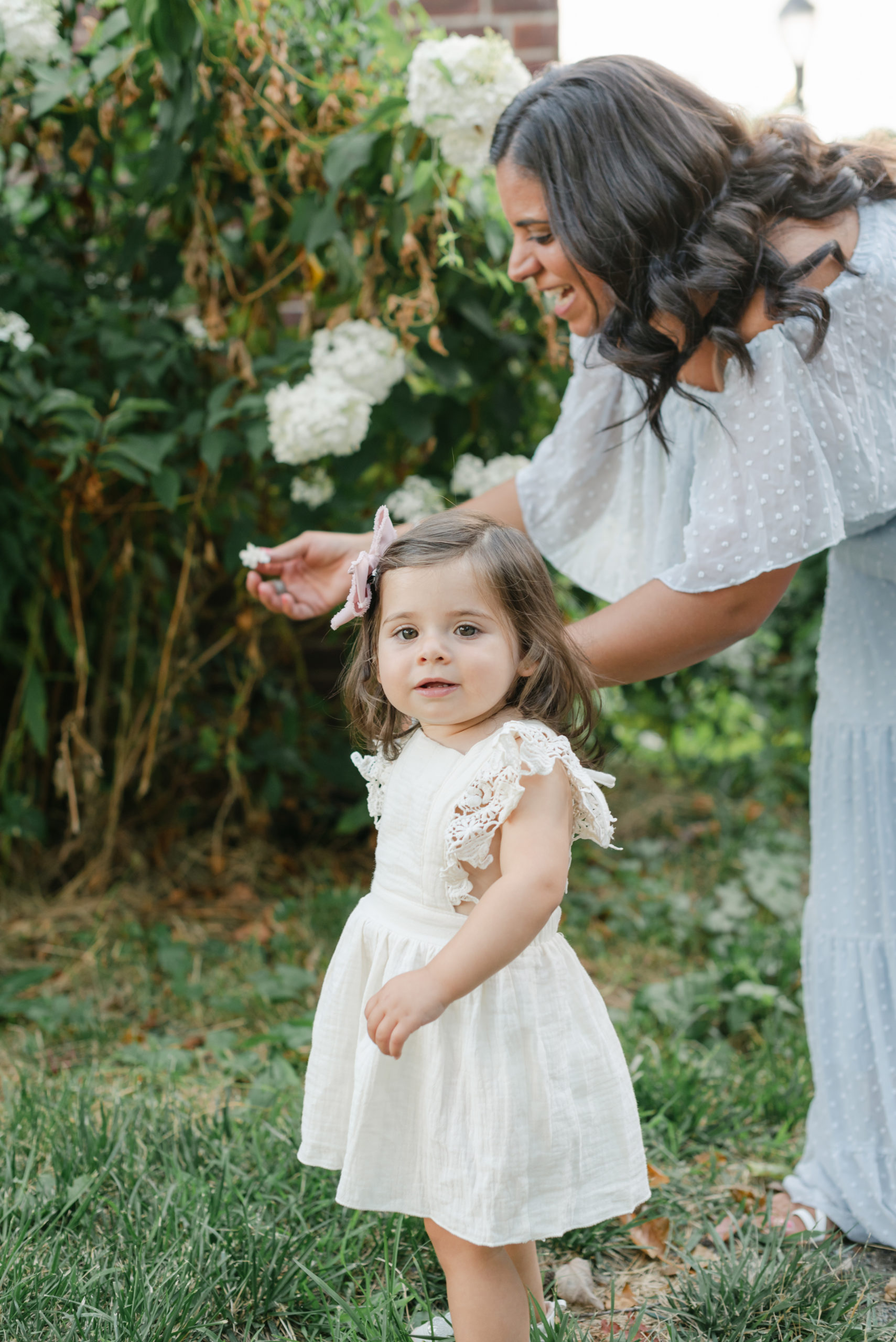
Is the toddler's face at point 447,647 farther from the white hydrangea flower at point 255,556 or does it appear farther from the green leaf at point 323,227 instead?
the green leaf at point 323,227

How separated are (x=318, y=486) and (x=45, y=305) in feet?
2.65

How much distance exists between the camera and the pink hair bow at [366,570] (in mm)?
1415

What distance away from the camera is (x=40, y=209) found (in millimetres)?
3262

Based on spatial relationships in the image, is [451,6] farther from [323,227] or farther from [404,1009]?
[404,1009]

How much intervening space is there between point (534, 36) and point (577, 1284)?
10.5ft

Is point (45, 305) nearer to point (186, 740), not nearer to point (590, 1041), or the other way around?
point (186, 740)

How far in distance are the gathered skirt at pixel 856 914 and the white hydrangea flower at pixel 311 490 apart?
3.96 feet

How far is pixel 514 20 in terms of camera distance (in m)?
3.37

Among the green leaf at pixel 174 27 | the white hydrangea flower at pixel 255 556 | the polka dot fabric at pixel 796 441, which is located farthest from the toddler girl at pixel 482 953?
the green leaf at pixel 174 27

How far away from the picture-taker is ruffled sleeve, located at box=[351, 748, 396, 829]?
58.1 inches

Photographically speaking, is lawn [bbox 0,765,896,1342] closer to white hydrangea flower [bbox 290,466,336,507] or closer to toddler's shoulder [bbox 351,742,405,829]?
toddler's shoulder [bbox 351,742,405,829]

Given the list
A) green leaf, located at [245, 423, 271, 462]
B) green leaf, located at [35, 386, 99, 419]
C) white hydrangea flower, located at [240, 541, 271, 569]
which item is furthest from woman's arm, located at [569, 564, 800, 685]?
green leaf, located at [35, 386, 99, 419]

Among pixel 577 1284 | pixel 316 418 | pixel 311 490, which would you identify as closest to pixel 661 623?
pixel 577 1284

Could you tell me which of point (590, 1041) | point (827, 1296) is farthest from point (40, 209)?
point (827, 1296)
